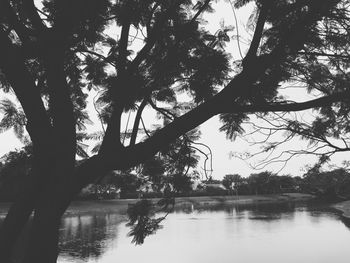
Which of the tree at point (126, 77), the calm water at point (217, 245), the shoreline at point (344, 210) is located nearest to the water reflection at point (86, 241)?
the calm water at point (217, 245)

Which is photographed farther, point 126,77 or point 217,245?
point 217,245

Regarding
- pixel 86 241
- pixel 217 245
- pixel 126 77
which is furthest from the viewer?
pixel 86 241

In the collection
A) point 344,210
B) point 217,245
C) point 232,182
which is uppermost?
point 232,182

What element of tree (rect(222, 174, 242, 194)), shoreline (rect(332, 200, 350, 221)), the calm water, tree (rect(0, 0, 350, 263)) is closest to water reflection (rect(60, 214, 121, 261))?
the calm water

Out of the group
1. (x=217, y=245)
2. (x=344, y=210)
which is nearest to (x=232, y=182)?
→ (x=344, y=210)

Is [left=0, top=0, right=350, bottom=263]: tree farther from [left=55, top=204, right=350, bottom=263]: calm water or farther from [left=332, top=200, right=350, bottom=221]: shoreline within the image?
[left=332, top=200, right=350, bottom=221]: shoreline

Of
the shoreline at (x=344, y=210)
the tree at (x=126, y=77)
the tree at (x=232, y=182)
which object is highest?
the tree at (x=232, y=182)

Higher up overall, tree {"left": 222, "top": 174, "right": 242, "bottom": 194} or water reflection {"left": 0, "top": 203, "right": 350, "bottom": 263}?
tree {"left": 222, "top": 174, "right": 242, "bottom": 194}

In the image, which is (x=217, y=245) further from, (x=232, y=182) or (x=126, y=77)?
(x=232, y=182)

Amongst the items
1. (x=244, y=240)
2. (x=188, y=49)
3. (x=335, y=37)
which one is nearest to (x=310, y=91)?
(x=335, y=37)

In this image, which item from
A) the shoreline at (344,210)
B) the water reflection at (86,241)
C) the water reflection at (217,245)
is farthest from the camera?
the shoreline at (344,210)

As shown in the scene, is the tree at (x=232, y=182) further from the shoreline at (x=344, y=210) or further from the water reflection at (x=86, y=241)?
the water reflection at (x=86, y=241)

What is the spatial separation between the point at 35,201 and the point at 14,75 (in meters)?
1.08

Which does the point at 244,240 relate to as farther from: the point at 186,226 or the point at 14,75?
the point at 14,75
